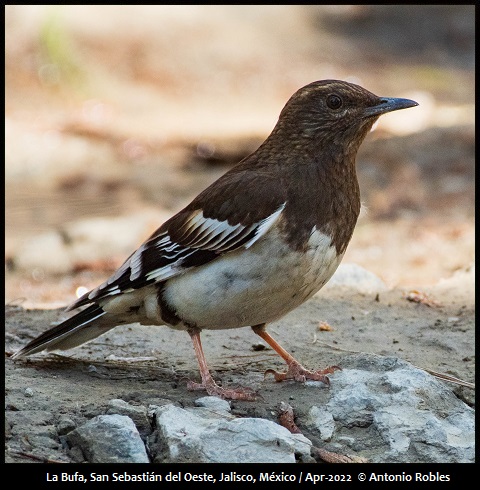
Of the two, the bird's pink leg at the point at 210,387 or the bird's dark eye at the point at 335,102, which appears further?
the bird's dark eye at the point at 335,102

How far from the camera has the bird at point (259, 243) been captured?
525 cm

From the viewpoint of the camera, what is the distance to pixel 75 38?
63.2 ft

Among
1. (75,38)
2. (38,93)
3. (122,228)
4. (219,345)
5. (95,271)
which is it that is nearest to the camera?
(219,345)

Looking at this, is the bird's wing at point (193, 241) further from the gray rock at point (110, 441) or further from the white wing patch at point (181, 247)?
the gray rock at point (110, 441)

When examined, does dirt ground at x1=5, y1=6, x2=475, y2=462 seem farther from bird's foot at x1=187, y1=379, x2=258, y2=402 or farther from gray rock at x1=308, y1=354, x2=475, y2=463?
gray rock at x1=308, y1=354, x2=475, y2=463

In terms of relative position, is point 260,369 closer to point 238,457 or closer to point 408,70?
point 238,457

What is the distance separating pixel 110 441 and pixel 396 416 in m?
→ 1.62

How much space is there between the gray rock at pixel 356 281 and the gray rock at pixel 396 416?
2214mm

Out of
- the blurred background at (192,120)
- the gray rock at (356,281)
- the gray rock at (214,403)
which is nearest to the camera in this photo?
the gray rock at (214,403)

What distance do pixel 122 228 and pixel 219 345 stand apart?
4.50 m

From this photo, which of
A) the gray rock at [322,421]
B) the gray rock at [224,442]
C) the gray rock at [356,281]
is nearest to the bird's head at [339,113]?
the gray rock at [322,421]

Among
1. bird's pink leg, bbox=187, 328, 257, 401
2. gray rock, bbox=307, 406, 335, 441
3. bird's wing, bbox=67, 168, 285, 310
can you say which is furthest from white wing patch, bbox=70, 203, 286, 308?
gray rock, bbox=307, 406, 335, 441
